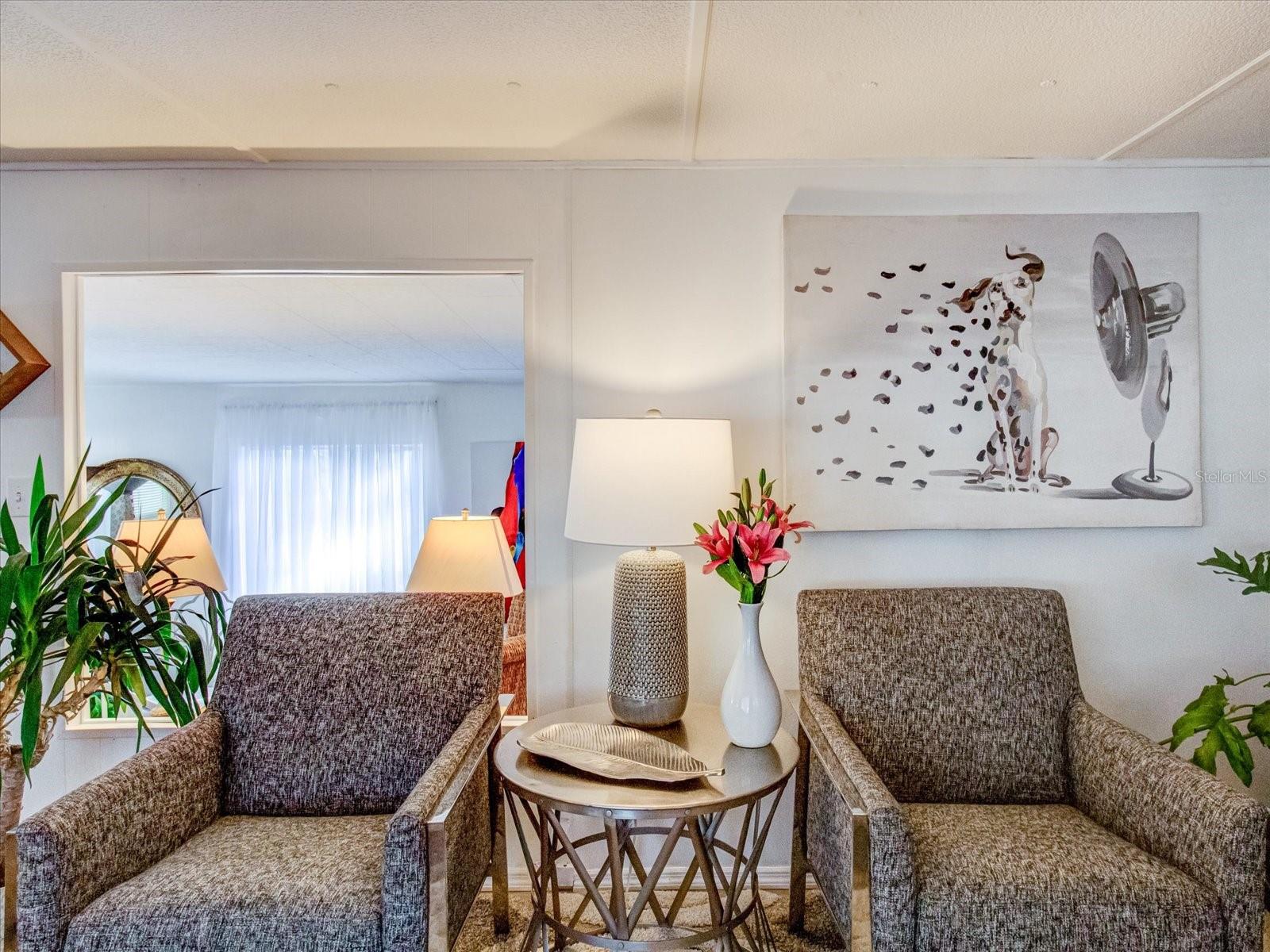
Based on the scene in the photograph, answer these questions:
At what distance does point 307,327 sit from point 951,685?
305 centimetres

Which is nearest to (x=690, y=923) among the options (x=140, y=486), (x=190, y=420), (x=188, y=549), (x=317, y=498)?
(x=188, y=549)

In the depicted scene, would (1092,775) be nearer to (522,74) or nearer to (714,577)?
(714,577)

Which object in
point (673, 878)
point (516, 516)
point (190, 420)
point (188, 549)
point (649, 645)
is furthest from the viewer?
point (190, 420)

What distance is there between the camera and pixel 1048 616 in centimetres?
208

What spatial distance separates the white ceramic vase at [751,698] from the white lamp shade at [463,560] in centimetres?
91

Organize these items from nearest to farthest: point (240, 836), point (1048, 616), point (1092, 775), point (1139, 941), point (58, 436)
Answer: point (1139, 941) < point (240, 836) < point (1092, 775) < point (1048, 616) < point (58, 436)

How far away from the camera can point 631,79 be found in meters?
1.86

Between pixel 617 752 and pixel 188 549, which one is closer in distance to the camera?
pixel 617 752

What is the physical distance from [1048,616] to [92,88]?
8.80 feet

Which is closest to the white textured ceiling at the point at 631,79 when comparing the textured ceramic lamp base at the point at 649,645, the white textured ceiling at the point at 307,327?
the white textured ceiling at the point at 307,327

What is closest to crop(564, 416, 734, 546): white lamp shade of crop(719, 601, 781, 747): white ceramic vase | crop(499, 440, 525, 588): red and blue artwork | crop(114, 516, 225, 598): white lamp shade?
crop(719, 601, 781, 747): white ceramic vase

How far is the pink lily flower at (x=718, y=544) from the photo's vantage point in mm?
1872

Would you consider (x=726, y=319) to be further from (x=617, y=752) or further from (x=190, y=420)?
(x=190, y=420)

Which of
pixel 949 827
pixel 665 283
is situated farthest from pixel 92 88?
pixel 949 827
